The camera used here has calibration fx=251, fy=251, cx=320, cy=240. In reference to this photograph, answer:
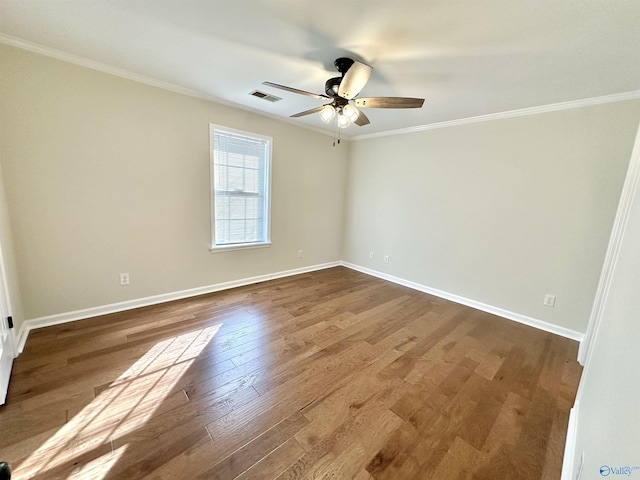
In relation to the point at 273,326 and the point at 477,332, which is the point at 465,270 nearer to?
the point at 477,332

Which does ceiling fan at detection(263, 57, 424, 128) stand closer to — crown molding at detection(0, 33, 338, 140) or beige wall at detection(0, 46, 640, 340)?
crown molding at detection(0, 33, 338, 140)

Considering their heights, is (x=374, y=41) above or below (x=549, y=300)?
above

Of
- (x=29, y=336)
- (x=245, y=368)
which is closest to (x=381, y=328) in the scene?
(x=245, y=368)

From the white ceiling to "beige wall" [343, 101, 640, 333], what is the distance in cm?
41

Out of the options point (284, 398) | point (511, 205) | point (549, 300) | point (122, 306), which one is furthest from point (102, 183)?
point (549, 300)

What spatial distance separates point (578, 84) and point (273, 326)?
11.5ft

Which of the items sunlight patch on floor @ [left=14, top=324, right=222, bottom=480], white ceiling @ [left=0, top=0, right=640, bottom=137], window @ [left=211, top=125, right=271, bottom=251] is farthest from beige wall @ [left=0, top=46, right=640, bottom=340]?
sunlight patch on floor @ [left=14, top=324, right=222, bottom=480]

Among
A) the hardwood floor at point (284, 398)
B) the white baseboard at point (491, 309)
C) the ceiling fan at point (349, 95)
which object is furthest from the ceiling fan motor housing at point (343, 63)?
the white baseboard at point (491, 309)

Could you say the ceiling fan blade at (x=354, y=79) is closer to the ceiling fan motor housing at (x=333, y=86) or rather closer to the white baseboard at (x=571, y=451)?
the ceiling fan motor housing at (x=333, y=86)

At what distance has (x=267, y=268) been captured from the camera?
Answer: 3.93 meters

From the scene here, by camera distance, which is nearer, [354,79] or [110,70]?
[354,79]

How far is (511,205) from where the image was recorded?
2.96m

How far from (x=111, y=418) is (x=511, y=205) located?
406 cm

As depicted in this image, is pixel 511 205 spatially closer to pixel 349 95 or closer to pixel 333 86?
pixel 349 95
